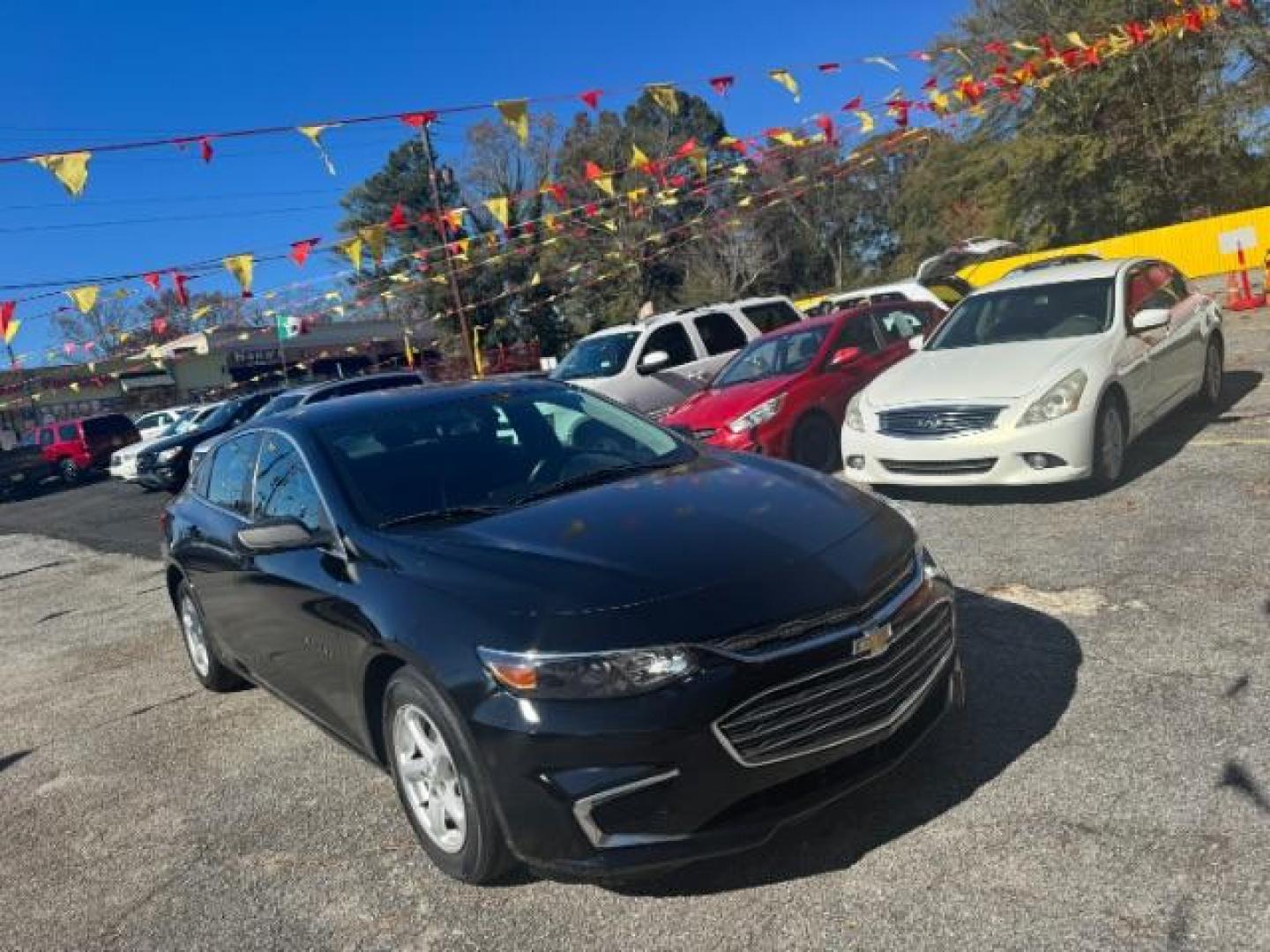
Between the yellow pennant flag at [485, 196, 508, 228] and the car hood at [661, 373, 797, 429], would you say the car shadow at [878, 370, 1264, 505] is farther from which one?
the yellow pennant flag at [485, 196, 508, 228]

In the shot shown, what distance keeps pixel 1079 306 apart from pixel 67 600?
9330mm

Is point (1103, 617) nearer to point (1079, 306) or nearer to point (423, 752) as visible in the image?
point (423, 752)

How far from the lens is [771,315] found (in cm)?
1366

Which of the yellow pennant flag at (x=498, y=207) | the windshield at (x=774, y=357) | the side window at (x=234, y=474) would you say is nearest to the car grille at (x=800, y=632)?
the side window at (x=234, y=474)

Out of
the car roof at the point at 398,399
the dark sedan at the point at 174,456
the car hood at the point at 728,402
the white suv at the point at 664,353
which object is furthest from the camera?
the dark sedan at the point at 174,456

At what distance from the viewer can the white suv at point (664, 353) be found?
12.2 m

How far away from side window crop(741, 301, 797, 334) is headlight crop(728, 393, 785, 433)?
4.60 meters

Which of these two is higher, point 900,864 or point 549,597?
point 549,597

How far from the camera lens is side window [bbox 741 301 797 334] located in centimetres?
1338

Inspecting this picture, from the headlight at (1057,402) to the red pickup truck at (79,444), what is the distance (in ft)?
88.6

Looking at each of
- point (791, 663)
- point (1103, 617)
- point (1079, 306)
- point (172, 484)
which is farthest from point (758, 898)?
point (172, 484)

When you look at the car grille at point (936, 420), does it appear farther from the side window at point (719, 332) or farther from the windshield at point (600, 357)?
the side window at point (719, 332)

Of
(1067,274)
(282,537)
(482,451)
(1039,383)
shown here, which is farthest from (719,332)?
(282,537)

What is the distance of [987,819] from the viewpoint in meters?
3.09
